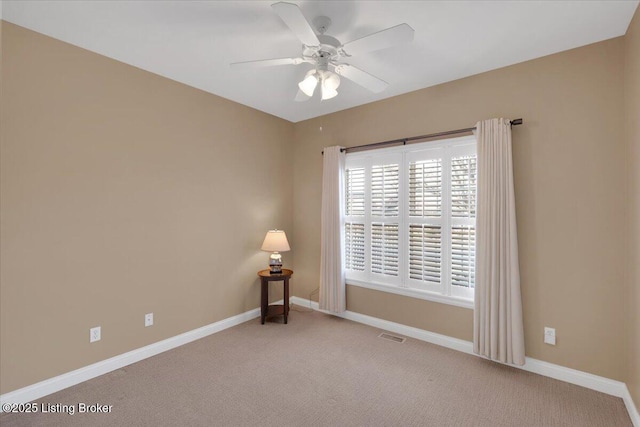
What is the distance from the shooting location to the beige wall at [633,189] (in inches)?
79.8

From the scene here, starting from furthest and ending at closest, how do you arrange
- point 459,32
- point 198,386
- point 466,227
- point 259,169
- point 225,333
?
point 259,169
point 225,333
point 466,227
point 198,386
point 459,32

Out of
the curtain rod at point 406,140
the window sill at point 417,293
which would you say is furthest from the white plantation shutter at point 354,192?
the window sill at point 417,293

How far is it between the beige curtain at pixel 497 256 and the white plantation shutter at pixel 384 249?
94cm

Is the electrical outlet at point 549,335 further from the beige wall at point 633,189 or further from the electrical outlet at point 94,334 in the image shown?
the electrical outlet at point 94,334

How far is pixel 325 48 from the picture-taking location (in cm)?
212

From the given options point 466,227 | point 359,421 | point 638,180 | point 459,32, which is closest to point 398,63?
point 459,32

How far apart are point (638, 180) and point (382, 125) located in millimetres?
2275

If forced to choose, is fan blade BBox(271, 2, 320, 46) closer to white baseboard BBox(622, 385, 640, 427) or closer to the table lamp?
the table lamp

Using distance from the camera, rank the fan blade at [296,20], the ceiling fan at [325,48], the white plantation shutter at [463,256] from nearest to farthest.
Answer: the fan blade at [296,20], the ceiling fan at [325,48], the white plantation shutter at [463,256]

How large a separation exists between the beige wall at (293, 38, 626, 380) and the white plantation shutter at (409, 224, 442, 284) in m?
0.38

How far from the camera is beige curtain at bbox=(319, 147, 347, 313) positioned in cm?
387

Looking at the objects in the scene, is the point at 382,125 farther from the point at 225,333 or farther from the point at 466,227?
the point at 225,333

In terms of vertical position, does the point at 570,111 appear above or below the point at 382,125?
below

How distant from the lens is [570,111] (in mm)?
2520
